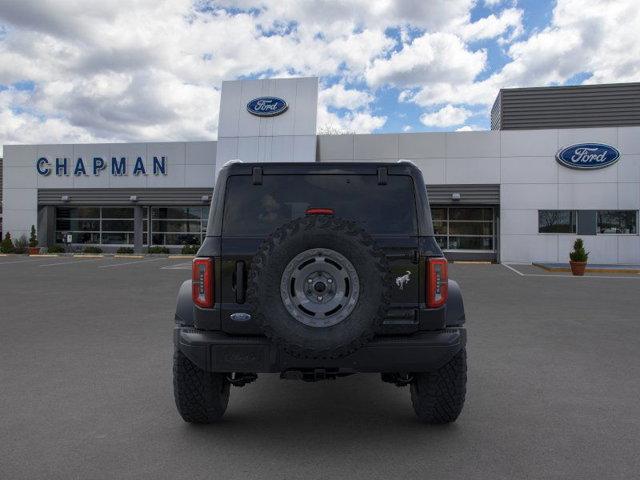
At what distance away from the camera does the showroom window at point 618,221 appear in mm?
25562

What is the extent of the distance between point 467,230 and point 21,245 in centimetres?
2627

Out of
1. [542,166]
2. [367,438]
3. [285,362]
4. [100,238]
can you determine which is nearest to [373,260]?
[285,362]

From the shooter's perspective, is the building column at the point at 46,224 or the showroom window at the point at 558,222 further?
the building column at the point at 46,224

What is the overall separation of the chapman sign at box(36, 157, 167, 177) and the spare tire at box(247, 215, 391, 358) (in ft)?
95.7

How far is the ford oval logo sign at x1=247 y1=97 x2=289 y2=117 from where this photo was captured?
27.7 metres

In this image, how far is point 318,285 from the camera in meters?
3.40

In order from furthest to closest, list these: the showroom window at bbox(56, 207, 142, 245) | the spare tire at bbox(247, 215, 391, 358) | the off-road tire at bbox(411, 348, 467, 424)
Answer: the showroom window at bbox(56, 207, 142, 245), the off-road tire at bbox(411, 348, 467, 424), the spare tire at bbox(247, 215, 391, 358)

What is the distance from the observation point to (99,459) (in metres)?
3.54

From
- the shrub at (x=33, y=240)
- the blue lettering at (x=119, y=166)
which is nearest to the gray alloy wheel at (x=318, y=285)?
the blue lettering at (x=119, y=166)

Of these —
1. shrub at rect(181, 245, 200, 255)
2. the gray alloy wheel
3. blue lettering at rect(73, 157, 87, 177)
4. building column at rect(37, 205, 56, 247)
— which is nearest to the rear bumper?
the gray alloy wheel

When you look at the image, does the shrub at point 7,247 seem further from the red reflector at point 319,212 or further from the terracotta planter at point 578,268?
the red reflector at point 319,212

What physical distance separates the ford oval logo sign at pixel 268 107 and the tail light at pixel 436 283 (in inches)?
988

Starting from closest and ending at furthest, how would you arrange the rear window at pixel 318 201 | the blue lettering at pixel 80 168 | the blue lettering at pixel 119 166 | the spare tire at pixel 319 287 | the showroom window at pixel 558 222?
1. the spare tire at pixel 319 287
2. the rear window at pixel 318 201
3. the showroom window at pixel 558 222
4. the blue lettering at pixel 119 166
5. the blue lettering at pixel 80 168

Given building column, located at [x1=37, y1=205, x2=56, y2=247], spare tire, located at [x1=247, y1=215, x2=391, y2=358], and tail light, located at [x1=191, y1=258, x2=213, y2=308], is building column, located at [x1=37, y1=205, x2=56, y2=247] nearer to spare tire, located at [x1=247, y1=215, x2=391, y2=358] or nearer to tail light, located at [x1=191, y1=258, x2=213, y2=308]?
tail light, located at [x1=191, y1=258, x2=213, y2=308]
